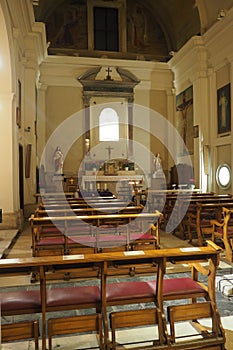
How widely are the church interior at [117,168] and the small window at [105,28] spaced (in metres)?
0.05

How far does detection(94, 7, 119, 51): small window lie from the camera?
15.5 metres

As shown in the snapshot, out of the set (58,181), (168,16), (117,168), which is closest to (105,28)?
(168,16)

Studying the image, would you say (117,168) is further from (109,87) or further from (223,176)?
(223,176)

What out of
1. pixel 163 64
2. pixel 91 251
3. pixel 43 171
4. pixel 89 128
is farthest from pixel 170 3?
pixel 91 251

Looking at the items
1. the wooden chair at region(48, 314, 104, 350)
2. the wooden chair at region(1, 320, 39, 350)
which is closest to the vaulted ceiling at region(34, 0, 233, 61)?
the wooden chair at region(48, 314, 104, 350)

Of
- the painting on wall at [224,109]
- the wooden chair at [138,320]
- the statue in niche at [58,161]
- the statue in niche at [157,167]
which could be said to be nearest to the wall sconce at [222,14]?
the painting on wall at [224,109]

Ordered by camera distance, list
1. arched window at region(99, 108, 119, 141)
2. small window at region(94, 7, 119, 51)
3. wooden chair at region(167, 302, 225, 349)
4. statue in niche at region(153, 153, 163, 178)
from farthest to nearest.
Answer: small window at region(94, 7, 119, 51), arched window at region(99, 108, 119, 141), statue in niche at region(153, 153, 163, 178), wooden chair at region(167, 302, 225, 349)

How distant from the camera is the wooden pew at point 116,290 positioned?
8.11 feet

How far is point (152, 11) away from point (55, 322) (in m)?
16.1

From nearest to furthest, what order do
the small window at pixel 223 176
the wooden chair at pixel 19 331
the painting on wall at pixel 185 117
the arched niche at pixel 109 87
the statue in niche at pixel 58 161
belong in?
1. the wooden chair at pixel 19 331
2. the small window at pixel 223 176
3. the statue in niche at pixel 58 161
4. the painting on wall at pixel 185 117
5. the arched niche at pixel 109 87

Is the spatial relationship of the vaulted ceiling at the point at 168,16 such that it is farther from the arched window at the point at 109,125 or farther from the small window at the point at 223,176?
the small window at the point at 223,176

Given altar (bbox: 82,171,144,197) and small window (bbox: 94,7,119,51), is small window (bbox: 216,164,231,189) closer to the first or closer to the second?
altar (bbox: 82,171,144,197)

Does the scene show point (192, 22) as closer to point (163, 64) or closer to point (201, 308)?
point (163, 64)

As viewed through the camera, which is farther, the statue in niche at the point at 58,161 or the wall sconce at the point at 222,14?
the statue in niche at the point at 58,161
